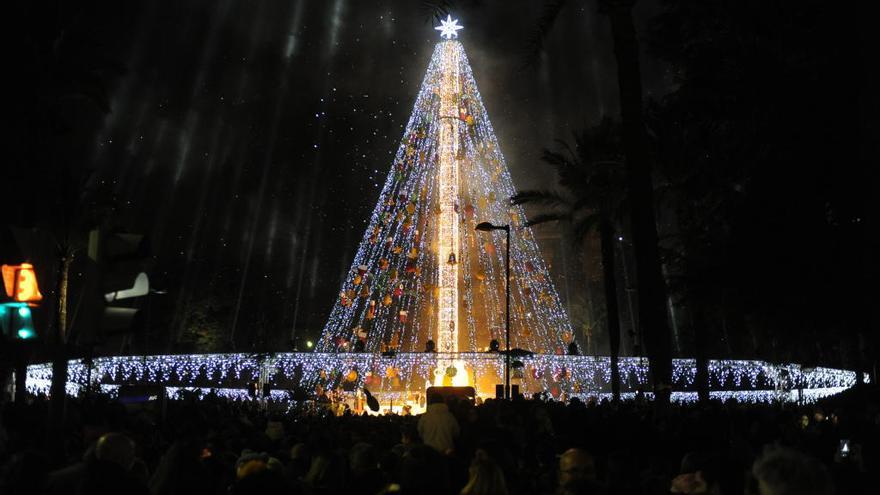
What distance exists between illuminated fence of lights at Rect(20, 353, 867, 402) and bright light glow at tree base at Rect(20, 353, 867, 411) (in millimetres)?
44

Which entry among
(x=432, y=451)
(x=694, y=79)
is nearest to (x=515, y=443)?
(x=432, y=451)

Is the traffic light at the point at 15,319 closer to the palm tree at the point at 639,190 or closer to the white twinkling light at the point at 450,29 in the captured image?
the palm tree at the point at 639,190

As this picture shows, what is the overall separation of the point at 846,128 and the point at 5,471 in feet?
57.3

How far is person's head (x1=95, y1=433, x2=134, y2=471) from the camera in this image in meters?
6.13

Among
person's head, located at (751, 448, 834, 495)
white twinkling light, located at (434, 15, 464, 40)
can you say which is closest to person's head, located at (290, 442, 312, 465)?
person's head, located at (751, 448, 834, 495)

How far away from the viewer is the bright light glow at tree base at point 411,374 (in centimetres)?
3534

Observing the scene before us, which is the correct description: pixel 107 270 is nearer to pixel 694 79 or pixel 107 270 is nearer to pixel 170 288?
pixel 694 79

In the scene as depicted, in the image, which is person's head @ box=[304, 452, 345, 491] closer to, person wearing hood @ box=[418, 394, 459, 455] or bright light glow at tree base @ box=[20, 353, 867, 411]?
person wearing hood @ box=[418, 394, 459, 455]

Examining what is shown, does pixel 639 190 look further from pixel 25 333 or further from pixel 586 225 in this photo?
pixel 586 225

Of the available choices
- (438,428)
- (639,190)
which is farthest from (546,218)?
(438,428)

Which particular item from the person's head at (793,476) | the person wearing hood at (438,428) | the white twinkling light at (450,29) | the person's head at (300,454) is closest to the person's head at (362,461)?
the person's head at (300,454)

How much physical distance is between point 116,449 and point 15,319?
311 centimetres

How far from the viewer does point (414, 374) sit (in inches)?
1757

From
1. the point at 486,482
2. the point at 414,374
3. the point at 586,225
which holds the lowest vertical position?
the point at 486,482
